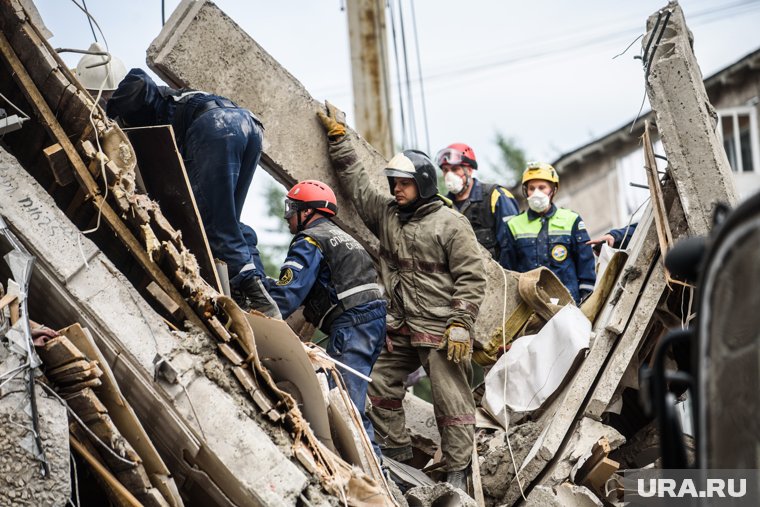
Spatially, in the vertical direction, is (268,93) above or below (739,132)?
below

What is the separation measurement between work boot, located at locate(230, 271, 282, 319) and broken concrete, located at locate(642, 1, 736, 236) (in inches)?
129

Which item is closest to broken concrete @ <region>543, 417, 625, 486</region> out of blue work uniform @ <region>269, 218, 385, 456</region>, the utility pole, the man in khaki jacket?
the man in khaki jacket

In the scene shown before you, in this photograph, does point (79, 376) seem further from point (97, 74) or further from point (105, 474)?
point (97, 74)

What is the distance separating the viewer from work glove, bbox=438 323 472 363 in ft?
24.5

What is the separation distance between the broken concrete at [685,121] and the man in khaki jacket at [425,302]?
5.53 feet

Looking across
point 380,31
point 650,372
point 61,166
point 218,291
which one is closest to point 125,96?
point 61,166

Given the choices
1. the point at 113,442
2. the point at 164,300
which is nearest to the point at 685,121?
the point at 164,300

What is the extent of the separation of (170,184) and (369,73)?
717 cm

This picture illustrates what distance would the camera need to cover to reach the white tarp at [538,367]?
784cm

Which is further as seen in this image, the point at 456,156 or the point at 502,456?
the point at 456,156

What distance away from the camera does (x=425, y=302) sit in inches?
305

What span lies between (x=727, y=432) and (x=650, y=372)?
0.86 ft

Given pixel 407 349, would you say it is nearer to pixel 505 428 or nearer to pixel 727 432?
pixel 505 428

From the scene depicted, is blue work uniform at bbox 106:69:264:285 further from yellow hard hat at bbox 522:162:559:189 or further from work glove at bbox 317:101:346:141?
yellow hard hat at bbox 522:162:559:189
